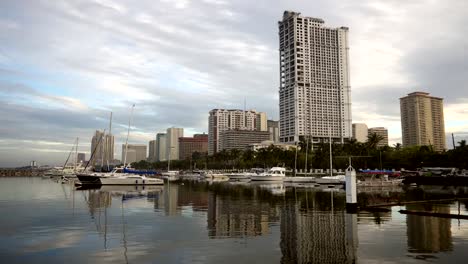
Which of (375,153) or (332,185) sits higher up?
(375,153)

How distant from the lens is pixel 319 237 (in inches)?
766

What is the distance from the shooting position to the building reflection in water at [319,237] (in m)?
15.2

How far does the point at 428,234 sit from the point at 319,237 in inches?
221

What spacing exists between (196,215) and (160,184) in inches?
2022

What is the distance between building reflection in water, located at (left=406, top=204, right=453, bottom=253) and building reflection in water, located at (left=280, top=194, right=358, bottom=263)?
2.70 meters

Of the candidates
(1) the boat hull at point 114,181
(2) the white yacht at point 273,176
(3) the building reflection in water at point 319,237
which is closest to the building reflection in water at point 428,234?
(3) the building reflection in water at point 319,237

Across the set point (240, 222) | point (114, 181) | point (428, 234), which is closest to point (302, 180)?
point (114, 181)

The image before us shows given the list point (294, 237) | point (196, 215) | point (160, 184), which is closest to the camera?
point (294, 237)

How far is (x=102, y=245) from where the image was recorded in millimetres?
18062

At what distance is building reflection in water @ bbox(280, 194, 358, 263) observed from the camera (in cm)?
1521

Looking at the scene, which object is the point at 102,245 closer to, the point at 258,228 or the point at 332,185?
the point at 258,228

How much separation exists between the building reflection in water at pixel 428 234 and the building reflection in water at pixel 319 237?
2701mm

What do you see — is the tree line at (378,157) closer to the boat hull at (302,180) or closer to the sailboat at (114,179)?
the boat hull at (302,180)

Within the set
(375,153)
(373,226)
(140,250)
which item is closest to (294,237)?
(373,226)
